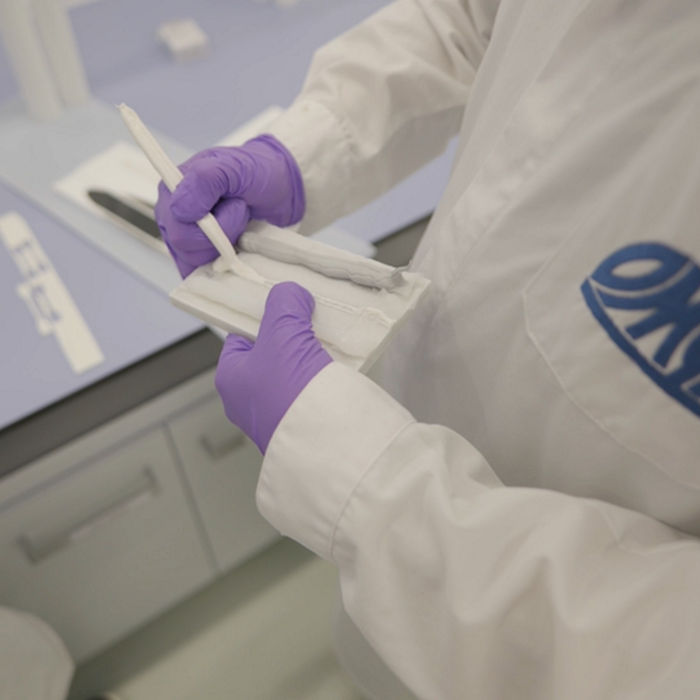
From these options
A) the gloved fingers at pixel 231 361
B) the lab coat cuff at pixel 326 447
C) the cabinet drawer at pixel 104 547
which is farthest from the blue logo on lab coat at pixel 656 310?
the cabinet drawer at pixel 104 547

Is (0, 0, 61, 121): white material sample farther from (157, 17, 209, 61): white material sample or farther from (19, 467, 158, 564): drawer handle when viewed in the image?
(19, 467, 158, 564): drawer handle

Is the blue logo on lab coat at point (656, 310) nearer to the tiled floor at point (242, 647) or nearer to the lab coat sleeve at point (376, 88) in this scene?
the lab coat sleeve at point (376, 88)

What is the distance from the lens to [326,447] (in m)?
0.44

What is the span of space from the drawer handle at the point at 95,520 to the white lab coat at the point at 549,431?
0.48 metres

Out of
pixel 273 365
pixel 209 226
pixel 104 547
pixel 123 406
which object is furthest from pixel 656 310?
pixel 104 547

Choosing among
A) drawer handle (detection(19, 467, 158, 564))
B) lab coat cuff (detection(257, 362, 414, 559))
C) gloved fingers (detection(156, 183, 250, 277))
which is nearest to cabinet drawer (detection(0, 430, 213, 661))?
drawer handle (detection(19, 467, 158, 564))

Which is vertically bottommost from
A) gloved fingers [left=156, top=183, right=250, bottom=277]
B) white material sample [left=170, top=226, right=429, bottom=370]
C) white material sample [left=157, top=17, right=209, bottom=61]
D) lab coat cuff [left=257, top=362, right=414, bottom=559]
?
lab coat cuff [left=257, top=362, right=414, bottom=559]

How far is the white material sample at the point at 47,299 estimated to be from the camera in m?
0.77

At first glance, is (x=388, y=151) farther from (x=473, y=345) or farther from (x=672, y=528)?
(x=672, y=528)

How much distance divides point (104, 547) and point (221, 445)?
212mm

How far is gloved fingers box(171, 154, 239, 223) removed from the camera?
58 cm

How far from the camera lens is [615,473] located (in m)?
0.43

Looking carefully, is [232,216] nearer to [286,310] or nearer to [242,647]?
[286,310]

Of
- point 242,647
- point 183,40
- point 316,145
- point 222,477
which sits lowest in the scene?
point 242,647
